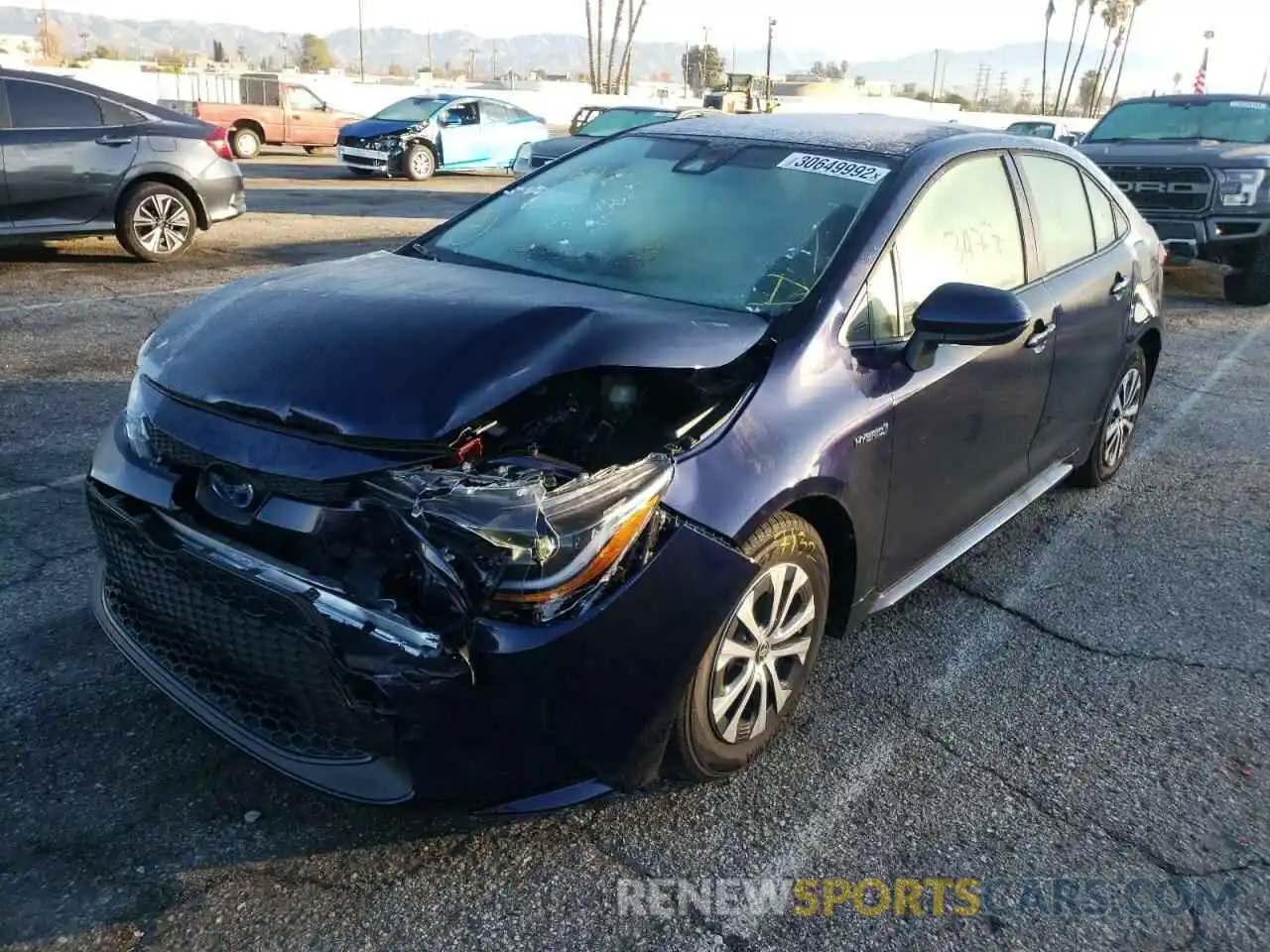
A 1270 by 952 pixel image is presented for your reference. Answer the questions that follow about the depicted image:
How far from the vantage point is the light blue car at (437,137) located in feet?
63.7

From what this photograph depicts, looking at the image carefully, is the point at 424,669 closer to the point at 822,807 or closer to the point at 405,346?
the point at 405,346

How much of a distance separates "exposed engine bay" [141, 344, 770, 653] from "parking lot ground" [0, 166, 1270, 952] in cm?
63

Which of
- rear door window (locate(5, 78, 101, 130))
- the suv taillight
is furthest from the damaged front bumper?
the suv taillight

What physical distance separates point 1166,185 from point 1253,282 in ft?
4.65

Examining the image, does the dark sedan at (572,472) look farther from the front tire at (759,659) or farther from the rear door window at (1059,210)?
the rear door window at (1059,210)

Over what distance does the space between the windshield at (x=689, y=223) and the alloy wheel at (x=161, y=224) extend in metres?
6.96

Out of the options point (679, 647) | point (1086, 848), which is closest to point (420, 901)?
point (679, 647)

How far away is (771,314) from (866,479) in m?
0.55

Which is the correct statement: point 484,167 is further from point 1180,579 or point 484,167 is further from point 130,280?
point 1180,579

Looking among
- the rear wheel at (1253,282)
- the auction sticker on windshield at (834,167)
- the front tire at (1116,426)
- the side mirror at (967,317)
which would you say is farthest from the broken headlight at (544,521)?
the rear wheel at (1253,282)

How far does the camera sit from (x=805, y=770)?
302 cm

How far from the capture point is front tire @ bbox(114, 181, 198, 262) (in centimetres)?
970

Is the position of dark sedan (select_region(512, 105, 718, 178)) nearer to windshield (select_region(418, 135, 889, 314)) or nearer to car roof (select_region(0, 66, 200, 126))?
car roof (select_region(0, 66, 200, 126))

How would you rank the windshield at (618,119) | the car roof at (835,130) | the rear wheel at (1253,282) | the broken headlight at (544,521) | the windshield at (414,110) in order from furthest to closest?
the windshield at (414,110), the windshield at (618,119), the rear wheel at (1253,282), the car roof at (835,130), the broken headlight at (544,521)
